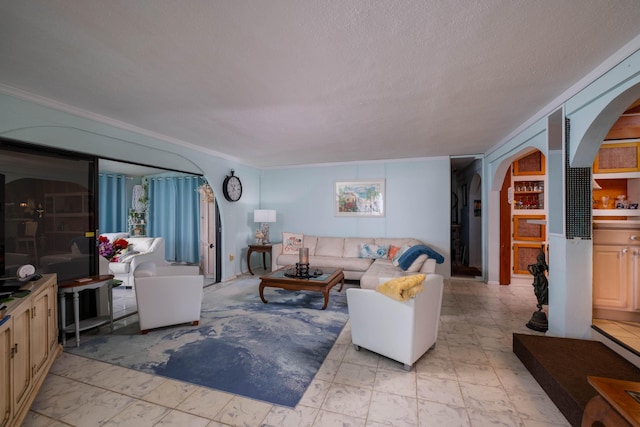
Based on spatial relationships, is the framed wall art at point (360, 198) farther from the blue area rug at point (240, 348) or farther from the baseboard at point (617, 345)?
the baseboard at point (617, 345)

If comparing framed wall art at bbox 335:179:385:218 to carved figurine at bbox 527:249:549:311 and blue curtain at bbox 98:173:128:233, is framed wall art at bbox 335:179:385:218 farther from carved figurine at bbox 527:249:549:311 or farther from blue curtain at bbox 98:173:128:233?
blue curtain at bbox 98:173:128:233

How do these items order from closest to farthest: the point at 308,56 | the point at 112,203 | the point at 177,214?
the point at 308,56 → the point at 112,203 → the point at 177,214

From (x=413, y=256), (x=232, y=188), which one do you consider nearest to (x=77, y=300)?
(x=232, y=188)

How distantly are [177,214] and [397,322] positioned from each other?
6142mm

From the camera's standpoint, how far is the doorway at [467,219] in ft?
19.5

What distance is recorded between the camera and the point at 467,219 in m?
6.76

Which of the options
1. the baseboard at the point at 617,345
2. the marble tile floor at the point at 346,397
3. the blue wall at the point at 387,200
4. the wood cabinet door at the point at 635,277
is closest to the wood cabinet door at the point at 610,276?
the wood cabinet door at the point at 635,277

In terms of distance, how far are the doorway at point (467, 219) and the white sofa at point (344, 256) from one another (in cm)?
171

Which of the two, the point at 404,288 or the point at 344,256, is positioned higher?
the point at 404,288

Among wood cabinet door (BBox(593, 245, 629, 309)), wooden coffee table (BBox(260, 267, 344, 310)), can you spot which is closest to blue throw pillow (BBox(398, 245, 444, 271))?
wooden coffee table (BBox(260, 267, 344, 310))

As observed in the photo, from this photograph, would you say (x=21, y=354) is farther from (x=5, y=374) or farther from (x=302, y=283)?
(x=302, y=283)

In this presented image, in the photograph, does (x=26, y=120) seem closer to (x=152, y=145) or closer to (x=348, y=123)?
(x=152, y=145)

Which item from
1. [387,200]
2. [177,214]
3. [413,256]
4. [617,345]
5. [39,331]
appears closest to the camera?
[39,331]

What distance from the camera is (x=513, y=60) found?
187 cm
